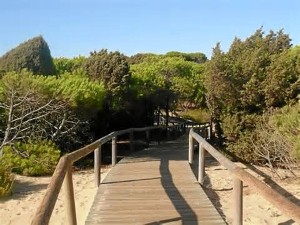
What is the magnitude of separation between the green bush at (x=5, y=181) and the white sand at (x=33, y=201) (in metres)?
0.15

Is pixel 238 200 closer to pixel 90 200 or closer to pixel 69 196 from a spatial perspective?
pixel 69 196

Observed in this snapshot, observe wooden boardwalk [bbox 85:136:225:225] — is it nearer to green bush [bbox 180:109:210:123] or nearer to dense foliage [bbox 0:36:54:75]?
dense foliage [bbox 0:36:54:75]

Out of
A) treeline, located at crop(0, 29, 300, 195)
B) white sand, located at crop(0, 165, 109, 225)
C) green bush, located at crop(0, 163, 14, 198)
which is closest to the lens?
white sand, located at crop(0, 165, 109, 225)

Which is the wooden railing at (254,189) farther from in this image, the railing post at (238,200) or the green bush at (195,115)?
the green bush at (195,115)

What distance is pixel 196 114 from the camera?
44.7 metres

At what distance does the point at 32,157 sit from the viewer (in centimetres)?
1208

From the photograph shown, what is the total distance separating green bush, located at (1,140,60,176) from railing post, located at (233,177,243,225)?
301 inches

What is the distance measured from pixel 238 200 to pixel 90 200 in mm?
4342

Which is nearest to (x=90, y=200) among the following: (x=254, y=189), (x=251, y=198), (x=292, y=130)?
(x=251, y=198)

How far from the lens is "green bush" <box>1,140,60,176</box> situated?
11617 millimetres

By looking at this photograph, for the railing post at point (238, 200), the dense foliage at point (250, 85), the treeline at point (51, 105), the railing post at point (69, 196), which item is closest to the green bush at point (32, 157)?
the treeline at point (51, 105)

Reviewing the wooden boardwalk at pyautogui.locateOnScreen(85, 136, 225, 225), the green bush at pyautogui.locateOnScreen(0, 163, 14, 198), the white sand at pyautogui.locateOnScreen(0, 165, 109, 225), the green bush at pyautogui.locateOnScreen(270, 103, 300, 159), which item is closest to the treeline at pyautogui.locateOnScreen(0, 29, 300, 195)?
the green bush at pyautogui.locateOnScreen(270, 103, 300, 159)

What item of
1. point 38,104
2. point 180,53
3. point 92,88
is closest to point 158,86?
point 92,88

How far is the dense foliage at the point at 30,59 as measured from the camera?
17.2 meters
